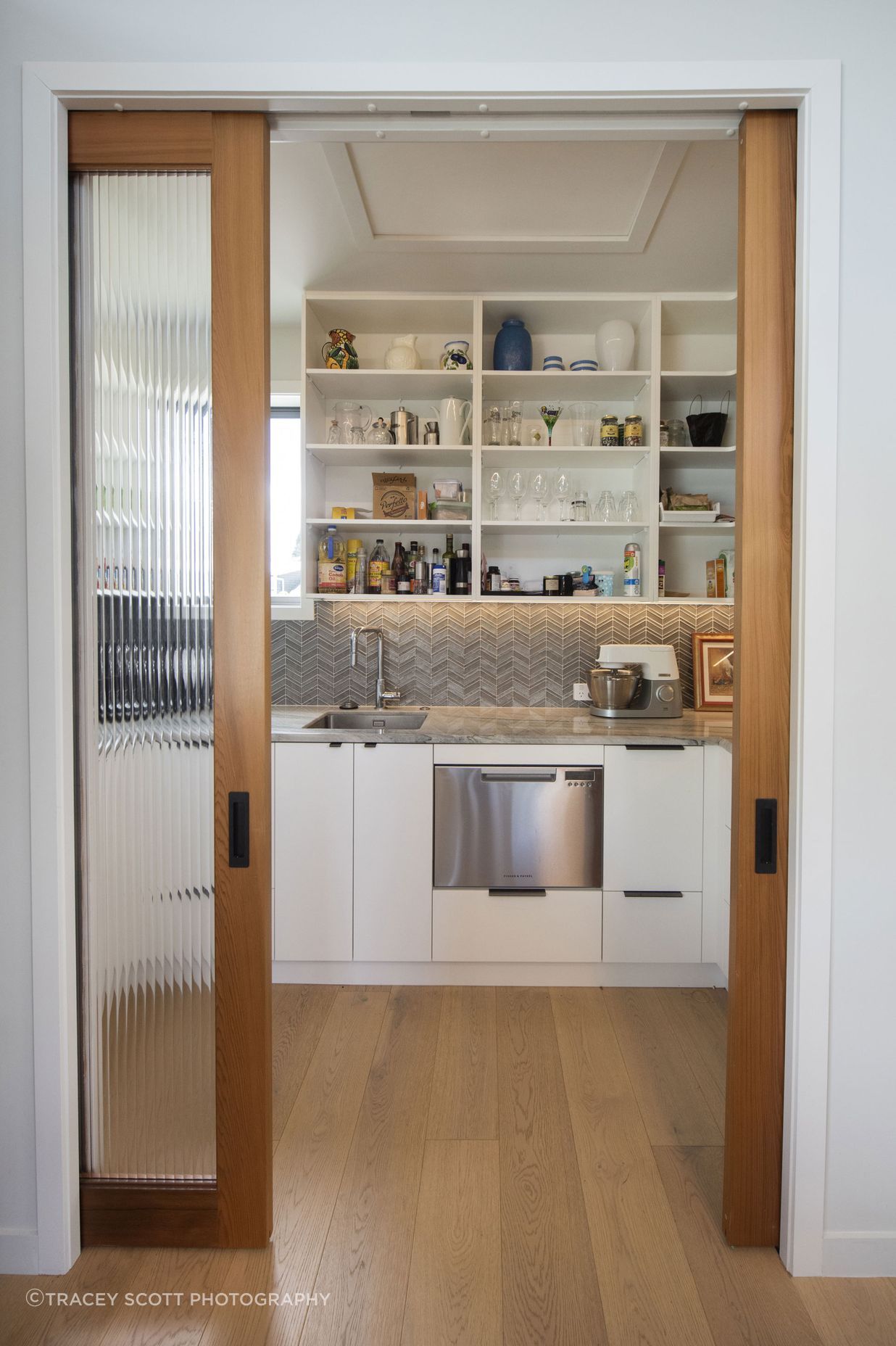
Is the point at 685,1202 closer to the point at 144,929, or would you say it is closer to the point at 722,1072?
the point at 722,1072

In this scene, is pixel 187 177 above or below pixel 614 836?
above

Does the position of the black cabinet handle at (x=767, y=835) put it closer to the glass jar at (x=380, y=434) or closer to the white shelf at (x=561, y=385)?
the white shelf at (x=561, y=385)

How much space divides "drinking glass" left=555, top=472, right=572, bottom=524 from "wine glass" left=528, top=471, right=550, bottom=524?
38mm

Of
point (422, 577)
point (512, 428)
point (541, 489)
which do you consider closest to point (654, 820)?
point (422, 577)

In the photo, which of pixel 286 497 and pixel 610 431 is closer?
pixel 610 431

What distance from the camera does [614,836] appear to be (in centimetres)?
277

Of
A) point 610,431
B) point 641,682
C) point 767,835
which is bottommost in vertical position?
point 767,835

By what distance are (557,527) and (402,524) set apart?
64 cm

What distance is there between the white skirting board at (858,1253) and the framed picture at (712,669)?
2.05 meters

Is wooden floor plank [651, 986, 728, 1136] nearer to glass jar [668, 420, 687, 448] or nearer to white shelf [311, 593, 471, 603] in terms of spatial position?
white shelf [311, 593, 471, 603]

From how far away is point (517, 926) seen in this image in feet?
9.16

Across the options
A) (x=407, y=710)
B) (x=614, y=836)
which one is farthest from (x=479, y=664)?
(x=614, y=836)

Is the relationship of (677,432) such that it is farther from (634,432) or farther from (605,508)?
(605,508)

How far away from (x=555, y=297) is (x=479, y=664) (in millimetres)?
1537
